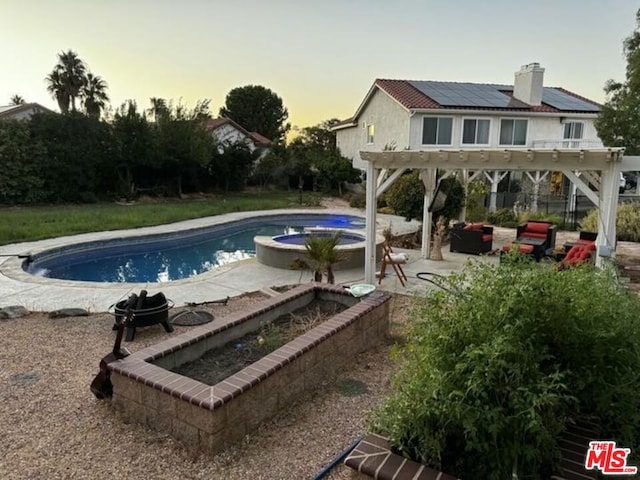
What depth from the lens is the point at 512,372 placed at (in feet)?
7.85

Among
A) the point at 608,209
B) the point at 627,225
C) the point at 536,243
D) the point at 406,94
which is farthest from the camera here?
the point at 406,94

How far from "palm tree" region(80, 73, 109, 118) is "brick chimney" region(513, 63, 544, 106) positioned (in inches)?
1094

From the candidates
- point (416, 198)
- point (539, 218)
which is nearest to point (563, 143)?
point (539, 218)

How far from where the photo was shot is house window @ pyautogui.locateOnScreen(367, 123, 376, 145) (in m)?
25.7

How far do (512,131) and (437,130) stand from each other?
14.4 ft

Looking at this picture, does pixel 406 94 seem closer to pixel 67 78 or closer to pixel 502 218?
pixel 502 218

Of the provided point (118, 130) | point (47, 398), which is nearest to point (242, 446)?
point (47, 398)

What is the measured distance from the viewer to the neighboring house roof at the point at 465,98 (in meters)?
22.2

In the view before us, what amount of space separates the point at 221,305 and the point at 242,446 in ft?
13.9

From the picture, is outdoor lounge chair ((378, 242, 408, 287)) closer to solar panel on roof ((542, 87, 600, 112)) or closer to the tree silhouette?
solar panel on roof ((542, 87, 600, 112))

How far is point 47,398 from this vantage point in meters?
4.24

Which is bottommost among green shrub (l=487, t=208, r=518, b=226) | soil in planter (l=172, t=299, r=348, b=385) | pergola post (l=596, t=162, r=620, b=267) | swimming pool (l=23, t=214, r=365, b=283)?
swimming pool (l=23, t=214, r=365, b=283)

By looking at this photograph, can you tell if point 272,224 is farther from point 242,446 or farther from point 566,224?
point 242,446

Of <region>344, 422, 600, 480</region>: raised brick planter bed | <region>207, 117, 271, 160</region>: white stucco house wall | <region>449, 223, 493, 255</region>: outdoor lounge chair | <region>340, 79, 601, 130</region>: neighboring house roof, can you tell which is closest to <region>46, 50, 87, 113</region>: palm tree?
<region>207, 117, 271, 160</region>: white stucco house wall
